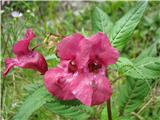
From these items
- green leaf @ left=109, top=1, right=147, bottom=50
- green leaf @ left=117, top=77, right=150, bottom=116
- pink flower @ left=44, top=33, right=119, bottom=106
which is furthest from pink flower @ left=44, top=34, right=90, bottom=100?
green leaf @ left=117, top=77, right=150, bottom=116

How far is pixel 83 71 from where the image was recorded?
3.24ft

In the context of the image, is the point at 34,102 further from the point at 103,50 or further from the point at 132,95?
the point at 132,95

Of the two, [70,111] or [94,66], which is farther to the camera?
[70,111]

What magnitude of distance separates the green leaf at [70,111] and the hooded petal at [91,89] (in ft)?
0.99

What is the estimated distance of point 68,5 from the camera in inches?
124

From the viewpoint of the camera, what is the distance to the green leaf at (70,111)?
4.16 ft

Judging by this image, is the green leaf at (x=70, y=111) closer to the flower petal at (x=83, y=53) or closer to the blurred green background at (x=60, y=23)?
the flower petal at (x=83, y=53)

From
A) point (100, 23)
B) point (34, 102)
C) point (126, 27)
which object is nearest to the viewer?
point (34, 102)

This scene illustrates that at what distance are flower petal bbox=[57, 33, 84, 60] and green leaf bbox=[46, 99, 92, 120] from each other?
29 cm

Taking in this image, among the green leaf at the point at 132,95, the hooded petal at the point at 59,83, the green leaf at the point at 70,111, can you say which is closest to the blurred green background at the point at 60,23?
the green leaf at the point at 132,95

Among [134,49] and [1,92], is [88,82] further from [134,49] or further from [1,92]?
[134,49]

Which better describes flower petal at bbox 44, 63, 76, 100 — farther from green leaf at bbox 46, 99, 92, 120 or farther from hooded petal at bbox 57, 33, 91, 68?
green leaf at bbox 46, 99, 92, 120

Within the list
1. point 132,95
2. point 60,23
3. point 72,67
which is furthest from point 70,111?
point 60,23

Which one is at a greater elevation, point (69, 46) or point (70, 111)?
point (69, 46)
